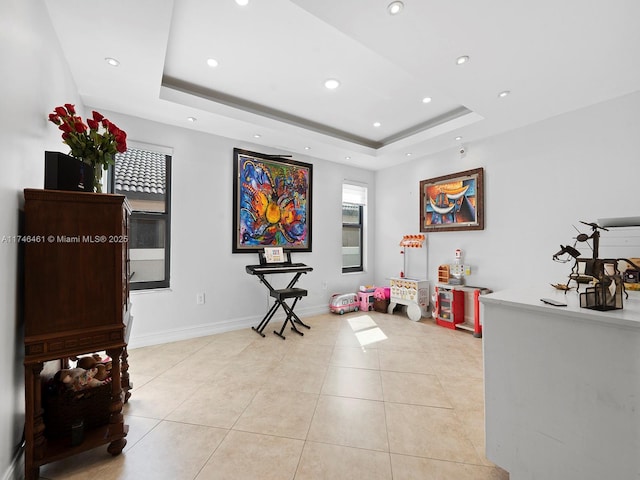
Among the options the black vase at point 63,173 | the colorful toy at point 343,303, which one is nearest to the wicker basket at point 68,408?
the black vase at point 63,173

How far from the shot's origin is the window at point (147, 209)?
3176 mm

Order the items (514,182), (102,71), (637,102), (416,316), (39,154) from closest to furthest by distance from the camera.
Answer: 1. (39,154)
2. (102,71)
3. (637,102)
4. (514,182)
5. (416,316)

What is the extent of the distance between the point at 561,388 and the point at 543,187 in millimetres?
2794

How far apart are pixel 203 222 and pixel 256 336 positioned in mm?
1597

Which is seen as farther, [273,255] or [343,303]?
[343,303]

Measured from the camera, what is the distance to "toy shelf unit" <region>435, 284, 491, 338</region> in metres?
3.66

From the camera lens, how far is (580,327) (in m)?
1.13

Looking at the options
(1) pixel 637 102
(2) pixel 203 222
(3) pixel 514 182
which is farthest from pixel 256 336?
(1) pixel 637 102

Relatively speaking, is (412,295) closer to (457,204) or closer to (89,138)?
(457,204)

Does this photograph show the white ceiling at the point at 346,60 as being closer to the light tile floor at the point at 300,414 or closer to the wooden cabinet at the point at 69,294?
the wooden cabinet at the point at 69,294

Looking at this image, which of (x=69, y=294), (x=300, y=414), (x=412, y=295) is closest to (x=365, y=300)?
(x=412, y=295)

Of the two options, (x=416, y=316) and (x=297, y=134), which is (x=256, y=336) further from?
(x=297, y=134)

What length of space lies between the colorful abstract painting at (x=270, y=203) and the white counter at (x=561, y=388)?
120 inches

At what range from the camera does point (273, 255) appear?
12.1 ft
